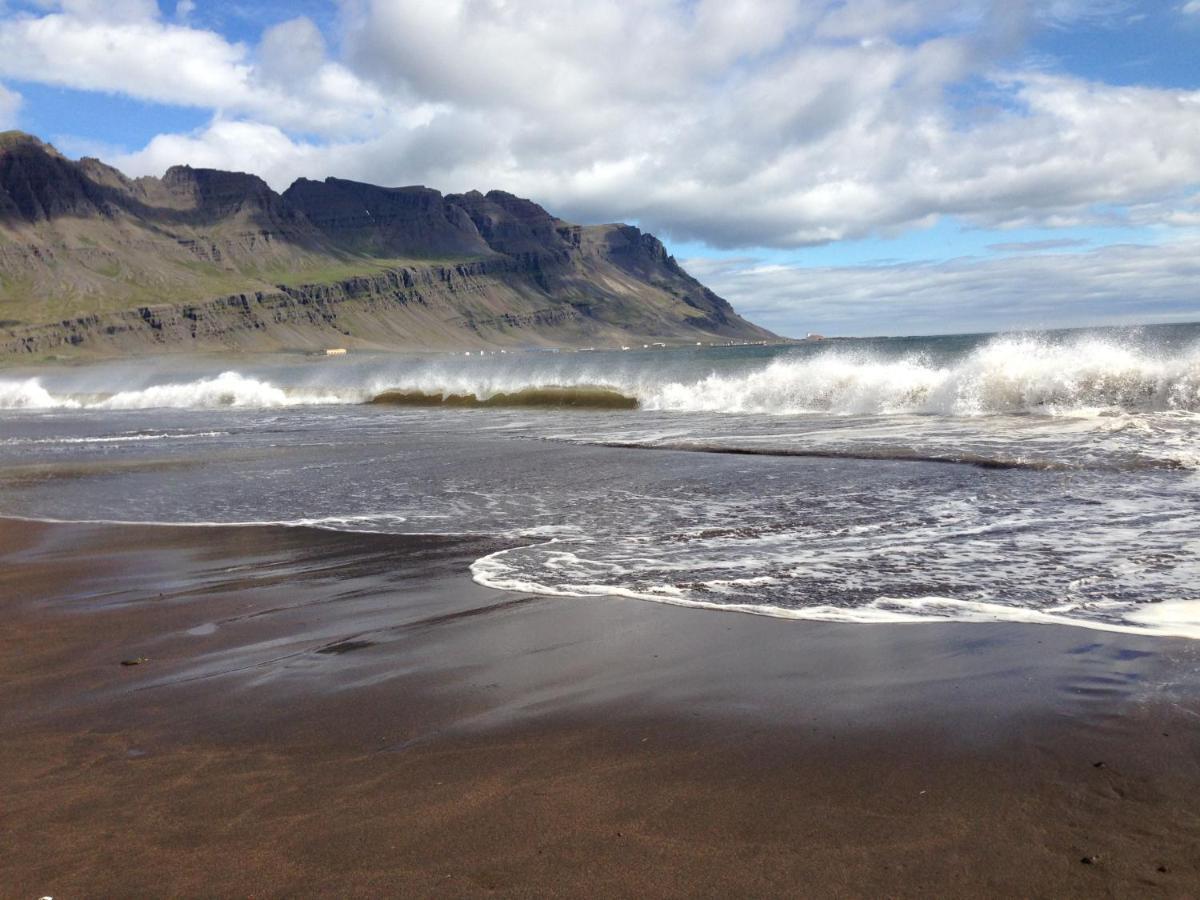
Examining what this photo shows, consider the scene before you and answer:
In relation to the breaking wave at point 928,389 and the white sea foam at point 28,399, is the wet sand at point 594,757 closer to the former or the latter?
the breaking wave at point 928,389

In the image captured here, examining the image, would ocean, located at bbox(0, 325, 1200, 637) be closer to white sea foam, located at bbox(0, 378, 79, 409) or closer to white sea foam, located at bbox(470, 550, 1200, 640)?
white sea foam, located at bbox(470, 550, 1200, 640)

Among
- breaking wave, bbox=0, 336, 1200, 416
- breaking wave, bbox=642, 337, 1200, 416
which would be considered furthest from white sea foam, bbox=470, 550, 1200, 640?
breaking wave, bbox=642, 337, 1200, 416

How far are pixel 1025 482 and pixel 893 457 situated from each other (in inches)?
133

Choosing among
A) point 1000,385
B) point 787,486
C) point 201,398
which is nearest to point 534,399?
point 1000,385

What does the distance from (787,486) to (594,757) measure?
9.18 meters

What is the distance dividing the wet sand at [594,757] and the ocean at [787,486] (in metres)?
1.09

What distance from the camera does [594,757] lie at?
4.11 m

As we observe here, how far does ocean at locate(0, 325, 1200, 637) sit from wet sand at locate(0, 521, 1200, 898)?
109 cm

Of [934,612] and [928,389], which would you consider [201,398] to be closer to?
[928,389]

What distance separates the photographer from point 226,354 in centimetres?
19962

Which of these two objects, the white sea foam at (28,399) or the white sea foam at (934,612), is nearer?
the white sea foam at (934,612)

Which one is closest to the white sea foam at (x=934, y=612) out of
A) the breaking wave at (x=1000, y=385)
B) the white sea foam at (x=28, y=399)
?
the breaking wave at (x=1000, y=385)

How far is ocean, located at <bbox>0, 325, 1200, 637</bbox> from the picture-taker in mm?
7199

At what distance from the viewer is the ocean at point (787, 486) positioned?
7.20 m
